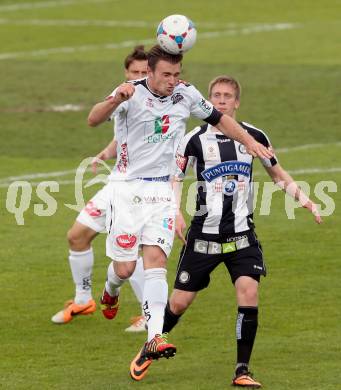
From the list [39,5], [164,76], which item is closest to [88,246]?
[164,76]

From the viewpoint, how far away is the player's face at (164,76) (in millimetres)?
11430

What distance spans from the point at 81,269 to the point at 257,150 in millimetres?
3264

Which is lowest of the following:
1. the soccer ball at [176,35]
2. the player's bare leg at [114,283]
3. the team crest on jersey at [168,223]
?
the player's bare leg at [114,283]

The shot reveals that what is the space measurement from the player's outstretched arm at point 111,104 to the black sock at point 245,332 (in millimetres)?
2021

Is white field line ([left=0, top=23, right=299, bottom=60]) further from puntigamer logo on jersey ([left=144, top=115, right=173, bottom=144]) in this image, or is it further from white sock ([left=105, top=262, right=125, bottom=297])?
puntigamer logo on jersey ([left=144, top=115, right=173, bottom=144])

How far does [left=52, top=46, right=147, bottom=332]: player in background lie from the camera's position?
44.7 feet

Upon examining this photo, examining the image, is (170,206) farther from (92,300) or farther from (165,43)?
(92,300)

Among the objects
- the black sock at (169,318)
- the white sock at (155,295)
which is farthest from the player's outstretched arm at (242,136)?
the black sock at (169,318)

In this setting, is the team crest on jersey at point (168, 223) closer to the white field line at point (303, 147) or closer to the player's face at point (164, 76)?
the player's face at point (164, 76)

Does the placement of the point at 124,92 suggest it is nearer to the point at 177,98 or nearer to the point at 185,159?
the point at 177,98

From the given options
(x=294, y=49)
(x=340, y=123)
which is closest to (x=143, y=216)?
(x=340, y=123)

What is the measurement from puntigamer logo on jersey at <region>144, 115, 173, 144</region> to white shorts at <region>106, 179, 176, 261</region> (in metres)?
0.41

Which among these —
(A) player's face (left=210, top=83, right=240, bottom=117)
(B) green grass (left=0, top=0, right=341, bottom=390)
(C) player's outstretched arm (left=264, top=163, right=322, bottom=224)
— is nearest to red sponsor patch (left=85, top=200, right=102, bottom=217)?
(B) green grass (left=0, top=0, right=341, bottom=390)

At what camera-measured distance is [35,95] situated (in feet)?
94.3
